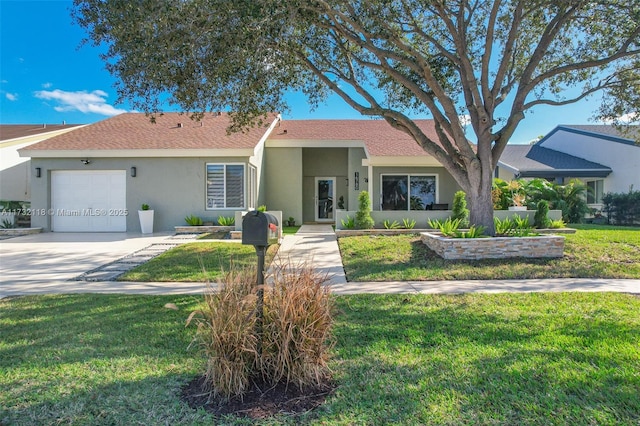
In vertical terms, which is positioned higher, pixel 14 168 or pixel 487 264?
pixel 14 168

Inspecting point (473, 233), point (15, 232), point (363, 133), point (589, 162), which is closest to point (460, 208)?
point (473, 233)

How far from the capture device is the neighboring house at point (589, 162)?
2139 cm

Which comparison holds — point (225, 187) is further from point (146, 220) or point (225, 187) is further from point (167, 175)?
point (146, 220)

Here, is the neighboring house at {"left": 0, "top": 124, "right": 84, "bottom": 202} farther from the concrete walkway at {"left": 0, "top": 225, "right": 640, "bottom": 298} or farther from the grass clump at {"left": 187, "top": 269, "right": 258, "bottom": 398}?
the grass clump at {"left": 187, "top": 269, "right": 258, "bottom": 398}

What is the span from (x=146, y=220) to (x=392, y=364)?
13187 mm

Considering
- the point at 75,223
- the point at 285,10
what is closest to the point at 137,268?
the point at 285,10

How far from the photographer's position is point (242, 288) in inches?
127

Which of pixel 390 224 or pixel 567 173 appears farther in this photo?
pixel 567 173

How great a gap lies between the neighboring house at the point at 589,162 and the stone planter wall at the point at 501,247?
14155mm

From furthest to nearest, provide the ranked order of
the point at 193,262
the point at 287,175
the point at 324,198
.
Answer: the point at 324,198 → the point at 287,175 → the point at 193,262

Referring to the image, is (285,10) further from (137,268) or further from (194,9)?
A: (137,268)

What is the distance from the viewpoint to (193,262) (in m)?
9.08

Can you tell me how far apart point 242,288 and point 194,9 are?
5463 mm

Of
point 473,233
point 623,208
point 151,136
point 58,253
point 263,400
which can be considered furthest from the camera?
point 623,208
